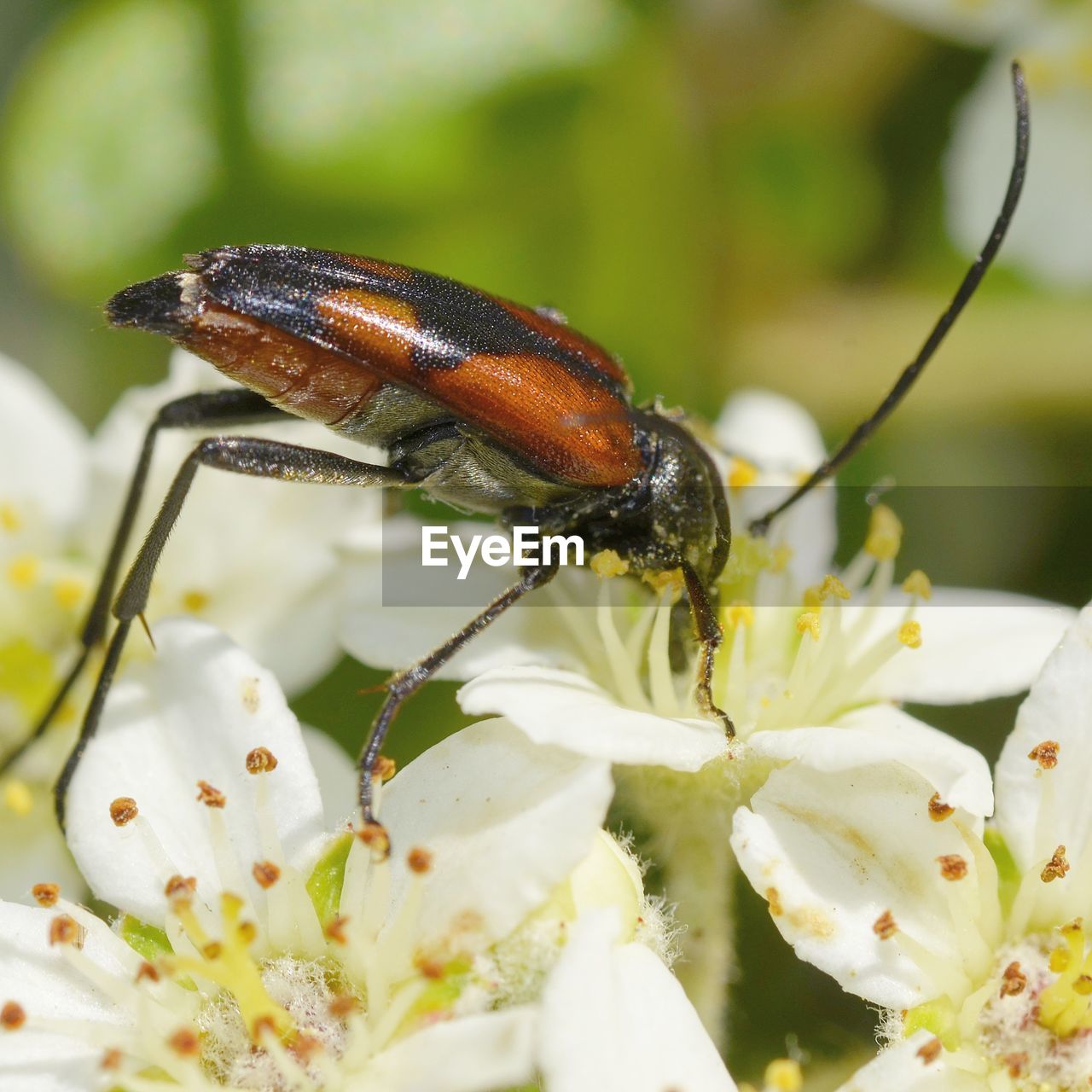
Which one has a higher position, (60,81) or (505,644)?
(60,81)

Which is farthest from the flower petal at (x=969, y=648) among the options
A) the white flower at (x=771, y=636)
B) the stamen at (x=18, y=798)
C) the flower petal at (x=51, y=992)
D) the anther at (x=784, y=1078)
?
the stamen at (x=18, y=798)

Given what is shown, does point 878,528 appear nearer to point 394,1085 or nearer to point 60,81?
point 394,1085

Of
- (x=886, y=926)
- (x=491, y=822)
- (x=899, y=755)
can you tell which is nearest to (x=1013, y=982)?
(x=886, y=926)

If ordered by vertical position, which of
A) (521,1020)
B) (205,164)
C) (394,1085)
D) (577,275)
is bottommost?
(394,1085)

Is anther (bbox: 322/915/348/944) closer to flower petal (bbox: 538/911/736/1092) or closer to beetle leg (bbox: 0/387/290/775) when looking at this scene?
flower petal (bbox: 538/911/736/1092)

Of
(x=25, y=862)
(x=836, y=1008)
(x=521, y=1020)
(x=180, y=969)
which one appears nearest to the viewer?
(x=521, y=1020)

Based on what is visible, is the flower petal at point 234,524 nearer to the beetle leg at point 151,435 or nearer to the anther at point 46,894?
the beetle leg at point 151,435

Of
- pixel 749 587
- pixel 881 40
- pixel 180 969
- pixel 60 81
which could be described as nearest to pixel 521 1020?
pixel 180 969

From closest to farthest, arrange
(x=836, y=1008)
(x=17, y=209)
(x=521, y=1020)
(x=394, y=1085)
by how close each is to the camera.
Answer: (x=521, y=1020) < (x=394, y=1085) < (x=836, y=1008) < (x=17, y=209)

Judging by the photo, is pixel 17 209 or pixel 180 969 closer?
pixel 180 969
